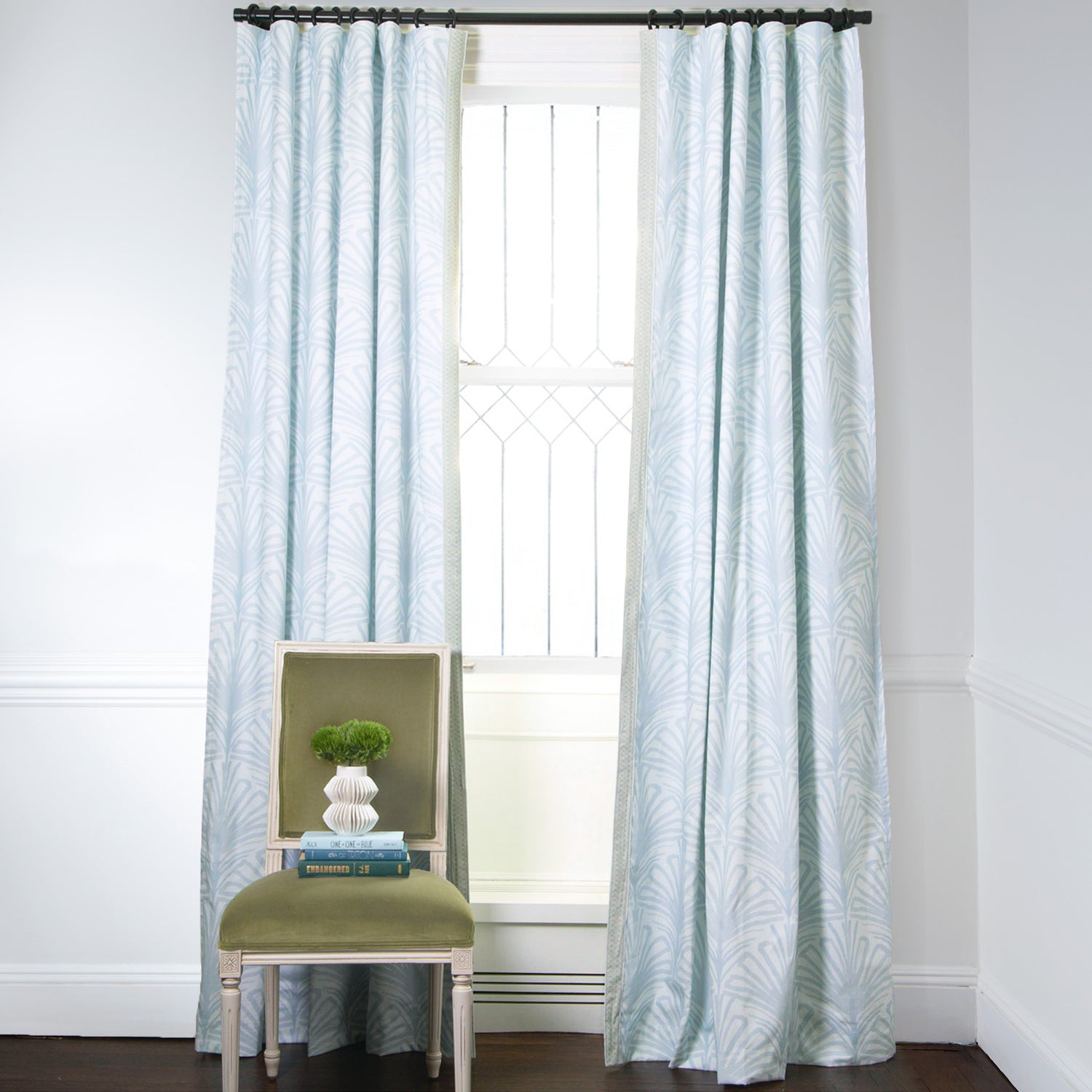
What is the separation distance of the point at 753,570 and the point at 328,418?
1.05 meters

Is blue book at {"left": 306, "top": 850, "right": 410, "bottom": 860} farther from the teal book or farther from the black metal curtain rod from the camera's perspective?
the black metal curtain rod

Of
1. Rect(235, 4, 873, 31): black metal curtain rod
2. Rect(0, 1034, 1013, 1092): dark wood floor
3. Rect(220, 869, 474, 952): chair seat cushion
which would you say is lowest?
Rect(0, 1034, 1013, 1092): dark wood floor

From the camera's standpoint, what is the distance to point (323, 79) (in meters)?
2.19

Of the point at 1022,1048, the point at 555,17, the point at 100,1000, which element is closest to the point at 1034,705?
the point at 1022,1048

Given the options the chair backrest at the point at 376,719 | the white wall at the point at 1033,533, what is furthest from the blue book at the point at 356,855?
the white wall at the point at 1033,533

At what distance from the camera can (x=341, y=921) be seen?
69.3 inches

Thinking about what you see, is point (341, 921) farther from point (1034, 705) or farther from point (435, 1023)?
point (1034, 705)

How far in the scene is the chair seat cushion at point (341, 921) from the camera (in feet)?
5.77

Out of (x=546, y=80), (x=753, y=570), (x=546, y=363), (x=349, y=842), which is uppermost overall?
(x=546, y=80)

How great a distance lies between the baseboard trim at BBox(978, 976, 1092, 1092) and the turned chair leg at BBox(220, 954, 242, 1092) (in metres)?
1.64

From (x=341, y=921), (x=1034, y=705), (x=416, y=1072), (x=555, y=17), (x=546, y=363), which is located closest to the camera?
(x=341, y=921)

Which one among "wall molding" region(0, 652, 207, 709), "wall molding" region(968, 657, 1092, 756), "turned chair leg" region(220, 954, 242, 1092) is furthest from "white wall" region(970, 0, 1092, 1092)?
"wall molding" region(0, 652, 207, 709)

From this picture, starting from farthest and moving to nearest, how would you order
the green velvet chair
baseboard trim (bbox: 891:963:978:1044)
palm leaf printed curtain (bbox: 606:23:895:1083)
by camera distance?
baseboard trim (bbox: 891:963:978:1044)
palm leaf printed curtain (bbox: 606:23:895:1083)
the green velvet chair

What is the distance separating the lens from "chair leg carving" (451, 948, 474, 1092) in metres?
1.77
